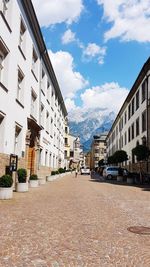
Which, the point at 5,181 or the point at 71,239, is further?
the point at 5,181

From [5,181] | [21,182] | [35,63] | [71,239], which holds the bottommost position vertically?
[71,239]

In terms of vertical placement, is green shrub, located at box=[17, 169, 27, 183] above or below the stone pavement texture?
above

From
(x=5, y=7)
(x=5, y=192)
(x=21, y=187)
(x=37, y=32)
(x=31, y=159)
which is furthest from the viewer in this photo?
(x=31, y=159)

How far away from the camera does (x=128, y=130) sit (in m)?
48.6

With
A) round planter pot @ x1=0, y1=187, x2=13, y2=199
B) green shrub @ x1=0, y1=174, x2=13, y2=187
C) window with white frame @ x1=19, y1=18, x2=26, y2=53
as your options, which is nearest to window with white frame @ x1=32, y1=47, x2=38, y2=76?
window with white frame @ x1=19, y1=18, x2=26, y2=53

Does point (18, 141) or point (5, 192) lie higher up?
point (18, 141)

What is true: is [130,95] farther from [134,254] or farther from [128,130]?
[134,254]

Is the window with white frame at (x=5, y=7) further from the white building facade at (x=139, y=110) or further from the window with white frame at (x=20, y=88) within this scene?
the white building facade at (x=139, y=110)

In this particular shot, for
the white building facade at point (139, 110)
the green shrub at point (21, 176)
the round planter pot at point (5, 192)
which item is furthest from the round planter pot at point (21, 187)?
the white building facade at point (139, 110)

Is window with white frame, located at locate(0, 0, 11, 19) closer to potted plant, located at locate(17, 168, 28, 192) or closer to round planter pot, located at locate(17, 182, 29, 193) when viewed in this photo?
→ potted plant, located at locate(17, 168, 28, 192)

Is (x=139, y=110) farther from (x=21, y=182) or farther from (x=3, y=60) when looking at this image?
(x=21, y=182)

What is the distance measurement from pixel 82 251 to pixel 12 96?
1316 cm

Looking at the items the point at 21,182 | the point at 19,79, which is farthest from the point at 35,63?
the point at 21,182

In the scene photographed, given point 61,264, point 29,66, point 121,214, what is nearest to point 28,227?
point 61,264
